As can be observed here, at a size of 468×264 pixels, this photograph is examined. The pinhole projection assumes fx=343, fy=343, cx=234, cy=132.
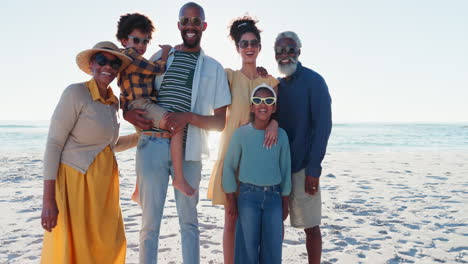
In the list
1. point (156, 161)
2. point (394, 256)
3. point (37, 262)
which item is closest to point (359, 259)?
point (394, 256)

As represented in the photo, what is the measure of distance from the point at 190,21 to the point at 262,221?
1.96 metres

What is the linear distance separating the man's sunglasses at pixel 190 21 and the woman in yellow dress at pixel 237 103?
477 mm

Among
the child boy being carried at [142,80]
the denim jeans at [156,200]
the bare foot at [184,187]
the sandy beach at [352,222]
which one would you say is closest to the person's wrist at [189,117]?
the child boy being carried at [142,80]

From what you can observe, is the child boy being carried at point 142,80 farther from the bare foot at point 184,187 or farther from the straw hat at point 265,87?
the straw hat at point 265,87

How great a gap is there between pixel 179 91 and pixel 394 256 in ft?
11.2

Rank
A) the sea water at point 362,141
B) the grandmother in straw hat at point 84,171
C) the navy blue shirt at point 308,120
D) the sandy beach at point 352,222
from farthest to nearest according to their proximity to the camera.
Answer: the sea water at point 362,141 < the sandy beach at point 352,222 < the navy blue shirt at point 308,120 < the grandmother in straw hat at point 84,171

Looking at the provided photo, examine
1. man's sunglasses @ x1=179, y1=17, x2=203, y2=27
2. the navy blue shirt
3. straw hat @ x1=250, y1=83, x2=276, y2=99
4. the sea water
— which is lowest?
the sea water

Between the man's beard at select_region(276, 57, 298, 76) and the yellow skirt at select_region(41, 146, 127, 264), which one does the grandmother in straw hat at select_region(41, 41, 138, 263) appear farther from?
the man's beard at select_region(276, 57, 298, 76)

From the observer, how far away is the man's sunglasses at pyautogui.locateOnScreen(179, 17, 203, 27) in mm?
3211

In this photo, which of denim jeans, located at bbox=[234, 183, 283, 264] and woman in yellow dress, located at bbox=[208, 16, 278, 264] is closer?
denim jeans, located at bbox=[234, 183, 283, 264]

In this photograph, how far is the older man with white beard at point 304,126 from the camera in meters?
3.28

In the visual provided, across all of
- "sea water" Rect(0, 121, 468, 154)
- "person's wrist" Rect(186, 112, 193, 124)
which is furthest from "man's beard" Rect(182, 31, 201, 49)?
"sea water" Rect(0, 121, 468, 154)

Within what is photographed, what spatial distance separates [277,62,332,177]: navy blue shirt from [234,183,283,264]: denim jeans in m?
0.42

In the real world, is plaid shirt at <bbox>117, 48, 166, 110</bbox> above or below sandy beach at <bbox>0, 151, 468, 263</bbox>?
above
